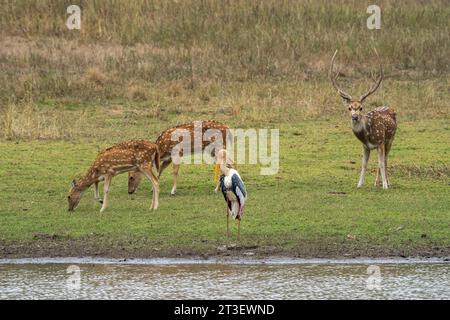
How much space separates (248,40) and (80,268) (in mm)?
14836

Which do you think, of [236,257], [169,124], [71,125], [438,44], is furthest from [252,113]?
[236,257]

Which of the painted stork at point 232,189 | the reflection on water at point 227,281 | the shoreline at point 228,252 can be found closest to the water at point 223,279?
the reflection on water at point 227,281

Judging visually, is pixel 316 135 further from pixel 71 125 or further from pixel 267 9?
pixel 267 9

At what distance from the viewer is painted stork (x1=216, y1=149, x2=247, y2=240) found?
41.5ft

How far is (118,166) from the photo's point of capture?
14.4 metres

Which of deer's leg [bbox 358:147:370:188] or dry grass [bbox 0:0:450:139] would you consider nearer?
deer's leg [bbox 358:147:370:188]

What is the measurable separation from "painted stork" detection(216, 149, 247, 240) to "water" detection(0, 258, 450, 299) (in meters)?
0.80

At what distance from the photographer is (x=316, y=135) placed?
64.5ft

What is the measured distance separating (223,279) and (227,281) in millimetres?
95

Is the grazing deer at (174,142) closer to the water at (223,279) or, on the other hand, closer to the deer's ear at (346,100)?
the deer's ear at (346,100)

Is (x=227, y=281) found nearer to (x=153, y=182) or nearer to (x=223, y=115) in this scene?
(x=153, y=182)

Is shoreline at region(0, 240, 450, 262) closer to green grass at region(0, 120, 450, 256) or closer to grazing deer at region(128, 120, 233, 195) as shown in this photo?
green grass at region(0, 120, 450, 256)

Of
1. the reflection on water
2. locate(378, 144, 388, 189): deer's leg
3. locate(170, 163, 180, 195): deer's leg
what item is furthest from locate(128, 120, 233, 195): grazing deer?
the reflection on water

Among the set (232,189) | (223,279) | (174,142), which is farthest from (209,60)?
(223,279)
